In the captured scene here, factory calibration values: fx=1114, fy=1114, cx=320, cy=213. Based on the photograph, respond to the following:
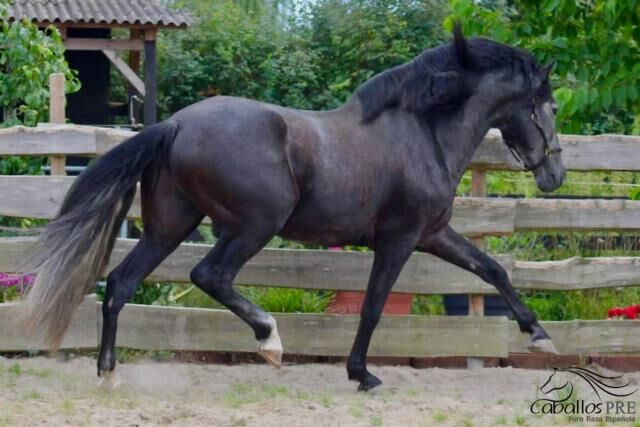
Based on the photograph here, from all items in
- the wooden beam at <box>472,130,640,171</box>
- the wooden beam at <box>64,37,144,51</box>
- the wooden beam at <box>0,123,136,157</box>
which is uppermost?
the wooden beam at <box>472,130,640,171</box>

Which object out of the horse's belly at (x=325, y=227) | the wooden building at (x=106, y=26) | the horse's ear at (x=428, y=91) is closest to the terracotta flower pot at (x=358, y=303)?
the horse's belly at (x=325, y=227)

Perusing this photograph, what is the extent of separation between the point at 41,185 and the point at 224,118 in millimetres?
1594

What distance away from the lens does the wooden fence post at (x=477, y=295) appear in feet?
22.4

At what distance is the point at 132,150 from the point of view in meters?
5.50

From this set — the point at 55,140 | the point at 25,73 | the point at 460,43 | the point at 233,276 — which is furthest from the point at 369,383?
the point at 25,73

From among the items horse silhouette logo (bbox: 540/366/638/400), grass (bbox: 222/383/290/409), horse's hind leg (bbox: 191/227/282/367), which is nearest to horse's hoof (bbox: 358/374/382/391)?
grass (bbox: 222/383/290/409)

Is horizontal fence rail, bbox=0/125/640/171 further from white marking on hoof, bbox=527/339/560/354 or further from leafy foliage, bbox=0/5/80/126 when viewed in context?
leafy foliage, bbox=0/5/80/126

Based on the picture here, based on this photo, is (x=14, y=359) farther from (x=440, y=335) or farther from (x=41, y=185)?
(x=440, y=335)

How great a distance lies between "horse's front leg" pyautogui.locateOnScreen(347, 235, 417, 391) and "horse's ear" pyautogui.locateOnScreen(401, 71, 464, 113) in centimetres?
74

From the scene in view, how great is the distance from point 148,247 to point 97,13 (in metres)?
11.3

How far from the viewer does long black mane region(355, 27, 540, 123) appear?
6.03m

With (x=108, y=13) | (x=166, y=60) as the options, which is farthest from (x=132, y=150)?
(x=166, y=60)

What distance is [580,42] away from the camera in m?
7.59

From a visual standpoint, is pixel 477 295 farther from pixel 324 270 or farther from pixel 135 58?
pixel 135 58
